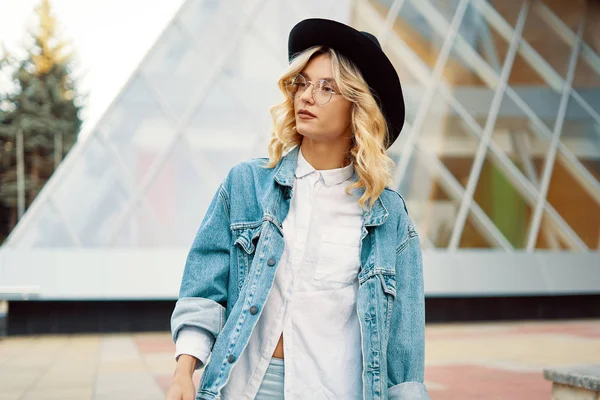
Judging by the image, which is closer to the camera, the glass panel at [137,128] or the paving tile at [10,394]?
the paving tile at [10,394]

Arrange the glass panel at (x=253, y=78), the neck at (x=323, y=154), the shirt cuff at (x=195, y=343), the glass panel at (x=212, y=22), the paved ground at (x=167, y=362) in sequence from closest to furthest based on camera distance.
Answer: the shirt cuff at (x=195, y=343)
the neck at (x=323, y=154)
the paved ground at (x=167, y=362)
the glass panel at (x=253, y=78)
the glass panel at (x=212, y=22)

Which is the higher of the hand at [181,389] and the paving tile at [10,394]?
the hand at [181,389]

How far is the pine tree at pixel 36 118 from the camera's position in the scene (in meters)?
46.5

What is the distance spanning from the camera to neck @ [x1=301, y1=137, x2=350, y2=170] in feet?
8.90

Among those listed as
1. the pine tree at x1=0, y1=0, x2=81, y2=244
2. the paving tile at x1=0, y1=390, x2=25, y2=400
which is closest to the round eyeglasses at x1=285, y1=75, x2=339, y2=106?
the paving tile at x1=0, y1=390, x2=25, y2=400

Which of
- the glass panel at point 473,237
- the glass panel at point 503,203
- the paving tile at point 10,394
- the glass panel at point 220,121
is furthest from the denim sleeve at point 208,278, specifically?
the glass panel at point 503,203

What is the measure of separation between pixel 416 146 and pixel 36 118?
3779 centimetres

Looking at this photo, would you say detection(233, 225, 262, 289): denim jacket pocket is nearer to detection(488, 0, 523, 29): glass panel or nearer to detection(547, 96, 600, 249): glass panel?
detection(547, 96, 600, 249): glass panel

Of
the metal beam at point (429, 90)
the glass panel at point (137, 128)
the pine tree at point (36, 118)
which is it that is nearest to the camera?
the glass panel at point (137, 128)

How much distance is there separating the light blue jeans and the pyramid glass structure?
438 inches

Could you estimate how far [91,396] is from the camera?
24.2 feet

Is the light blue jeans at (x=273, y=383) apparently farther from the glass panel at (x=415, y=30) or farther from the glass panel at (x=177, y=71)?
the glass panel at (x=415, y=30)

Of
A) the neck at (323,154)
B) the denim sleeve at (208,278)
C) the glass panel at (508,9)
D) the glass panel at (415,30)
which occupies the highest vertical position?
the glass panel at (508,9)

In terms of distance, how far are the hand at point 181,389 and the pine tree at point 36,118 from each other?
45.8 m
